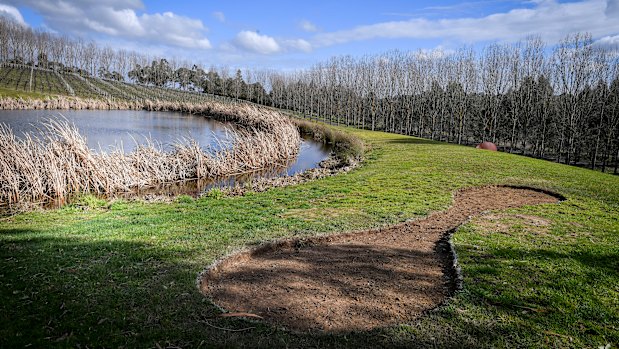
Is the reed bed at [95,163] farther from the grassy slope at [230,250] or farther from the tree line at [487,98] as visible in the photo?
the tree line at [487,98]

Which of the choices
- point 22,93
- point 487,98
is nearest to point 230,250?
point 487,98

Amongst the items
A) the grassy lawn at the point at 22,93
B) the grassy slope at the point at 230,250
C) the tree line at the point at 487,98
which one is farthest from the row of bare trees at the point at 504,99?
the grassy lawn at the point at 22,93

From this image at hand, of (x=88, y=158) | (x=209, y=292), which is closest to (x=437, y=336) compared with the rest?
(x=209, y=292)

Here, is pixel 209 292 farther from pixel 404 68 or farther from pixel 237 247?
pixel 404 68

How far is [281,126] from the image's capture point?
21.1 metres

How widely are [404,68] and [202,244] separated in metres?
Result: 44.0

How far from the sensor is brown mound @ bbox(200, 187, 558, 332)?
14.3ft

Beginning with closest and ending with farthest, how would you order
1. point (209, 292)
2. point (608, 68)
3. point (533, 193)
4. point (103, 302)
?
point (103, 302)
point (209, 292)
point (533, 193)
point (608, 68)

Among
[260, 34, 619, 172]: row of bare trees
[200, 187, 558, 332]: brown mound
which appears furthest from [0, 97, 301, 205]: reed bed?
[260, 34, 619, 172]: row of bare trees

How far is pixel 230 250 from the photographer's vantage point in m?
6.01

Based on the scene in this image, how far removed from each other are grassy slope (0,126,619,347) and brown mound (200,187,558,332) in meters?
0.32

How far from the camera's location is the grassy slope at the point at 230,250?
12.2ft

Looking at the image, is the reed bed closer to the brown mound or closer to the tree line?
the brown mound

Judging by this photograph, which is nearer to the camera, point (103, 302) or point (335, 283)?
point (103, 302)
